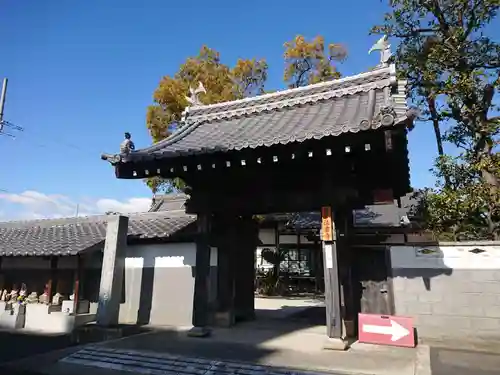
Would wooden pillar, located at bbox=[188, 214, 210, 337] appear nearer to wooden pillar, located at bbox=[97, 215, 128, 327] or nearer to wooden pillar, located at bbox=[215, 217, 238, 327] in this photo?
wooden pillar, located at bbox=[215, 217, 238, 327]

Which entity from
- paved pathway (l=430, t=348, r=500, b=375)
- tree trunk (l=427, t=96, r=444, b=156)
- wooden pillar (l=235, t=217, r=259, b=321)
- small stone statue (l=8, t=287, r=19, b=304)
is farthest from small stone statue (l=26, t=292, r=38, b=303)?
tree trunk (l=427, t=96, r=444, b=156)

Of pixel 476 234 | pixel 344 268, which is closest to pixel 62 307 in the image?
pixel 344 268

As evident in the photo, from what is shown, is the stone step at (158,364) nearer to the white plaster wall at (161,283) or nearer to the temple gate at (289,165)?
the temple gate at (289,165)

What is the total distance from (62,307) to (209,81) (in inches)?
494

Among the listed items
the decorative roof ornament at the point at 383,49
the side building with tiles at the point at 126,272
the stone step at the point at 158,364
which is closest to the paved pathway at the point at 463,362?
the stone step at the point at 158,364

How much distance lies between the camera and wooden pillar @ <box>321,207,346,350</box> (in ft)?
21.3

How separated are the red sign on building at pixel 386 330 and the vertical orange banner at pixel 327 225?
183cm

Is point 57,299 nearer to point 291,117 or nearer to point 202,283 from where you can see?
point 202,283

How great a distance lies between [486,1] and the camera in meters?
11.0

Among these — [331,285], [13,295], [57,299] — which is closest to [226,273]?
[331,285]

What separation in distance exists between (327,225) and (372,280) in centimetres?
220

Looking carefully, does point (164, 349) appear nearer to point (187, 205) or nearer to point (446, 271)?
point (187, 205)

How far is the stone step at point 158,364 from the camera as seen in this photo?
5348 millimetres

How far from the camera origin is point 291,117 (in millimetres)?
8695
